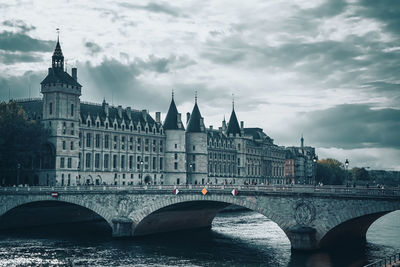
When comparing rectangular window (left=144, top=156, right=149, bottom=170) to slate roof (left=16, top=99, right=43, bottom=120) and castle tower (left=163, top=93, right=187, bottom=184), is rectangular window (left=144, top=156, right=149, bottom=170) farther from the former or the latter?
slate roof (left=16, top=99, right=43, bottom=120)

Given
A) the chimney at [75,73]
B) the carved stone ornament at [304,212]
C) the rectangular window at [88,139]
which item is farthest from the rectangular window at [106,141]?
the carved stone ornament at [304,212]

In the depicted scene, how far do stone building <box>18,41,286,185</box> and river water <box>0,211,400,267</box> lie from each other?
21941 mm

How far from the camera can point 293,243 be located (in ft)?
204

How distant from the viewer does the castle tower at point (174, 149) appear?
147250 millimetres

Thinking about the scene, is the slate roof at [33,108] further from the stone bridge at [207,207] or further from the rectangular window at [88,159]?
the stone bridge at [207,207]

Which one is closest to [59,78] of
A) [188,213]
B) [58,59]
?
[58,59]

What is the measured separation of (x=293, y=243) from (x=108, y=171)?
2948 inches

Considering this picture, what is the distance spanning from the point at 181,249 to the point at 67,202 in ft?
77.5

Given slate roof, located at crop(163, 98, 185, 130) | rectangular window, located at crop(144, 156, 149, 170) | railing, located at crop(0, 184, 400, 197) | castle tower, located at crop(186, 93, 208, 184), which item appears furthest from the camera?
castle tower, located at crop(186, 93, 208, 184)

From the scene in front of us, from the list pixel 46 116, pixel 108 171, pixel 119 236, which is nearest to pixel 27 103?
pixel 46 116

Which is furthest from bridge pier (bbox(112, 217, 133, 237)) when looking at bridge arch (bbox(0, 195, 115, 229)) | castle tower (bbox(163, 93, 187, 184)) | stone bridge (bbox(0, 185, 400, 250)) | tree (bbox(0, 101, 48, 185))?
castle tower (bbox(163, 93, 187, 184))

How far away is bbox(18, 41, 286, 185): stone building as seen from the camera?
382 ft

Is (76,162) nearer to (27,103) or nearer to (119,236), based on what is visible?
(27,103)

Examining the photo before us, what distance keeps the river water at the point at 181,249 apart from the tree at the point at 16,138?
21.6 meters
